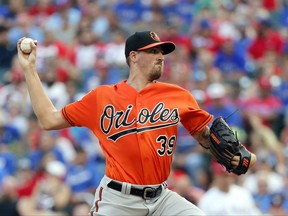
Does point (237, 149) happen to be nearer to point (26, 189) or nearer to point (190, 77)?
point (26, 189)

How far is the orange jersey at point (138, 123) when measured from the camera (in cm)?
675

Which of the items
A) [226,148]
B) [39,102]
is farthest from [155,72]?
[39,102]

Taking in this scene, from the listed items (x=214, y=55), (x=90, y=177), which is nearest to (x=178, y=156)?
(x=90, y=177)

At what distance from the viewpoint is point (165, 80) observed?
14.8 metres

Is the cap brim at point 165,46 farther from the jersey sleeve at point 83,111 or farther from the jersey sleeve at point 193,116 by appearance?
the jersey sleeve at point 83,111

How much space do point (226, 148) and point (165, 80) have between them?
8008 mm

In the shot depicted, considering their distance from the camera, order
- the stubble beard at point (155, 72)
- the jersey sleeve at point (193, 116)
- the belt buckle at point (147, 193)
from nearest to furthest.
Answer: the belt buckle at point (147, 193), the jersey sleeve at point (193, 116), the stubble beard at point (155, 72)

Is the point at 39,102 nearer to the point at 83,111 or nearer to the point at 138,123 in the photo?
the point at 83,111

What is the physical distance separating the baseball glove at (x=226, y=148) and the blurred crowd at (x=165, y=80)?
3697 mm

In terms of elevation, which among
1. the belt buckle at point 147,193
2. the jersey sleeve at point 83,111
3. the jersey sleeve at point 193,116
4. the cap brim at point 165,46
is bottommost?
the belt buckle at point 147,193

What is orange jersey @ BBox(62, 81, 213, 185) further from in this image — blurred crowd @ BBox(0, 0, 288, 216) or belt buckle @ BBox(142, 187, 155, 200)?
blurred crowd @ BBox(0, 0, 288, 216)

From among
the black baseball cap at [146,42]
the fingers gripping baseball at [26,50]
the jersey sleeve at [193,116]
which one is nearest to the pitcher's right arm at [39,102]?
the fingers gripping baseball at [26,50]

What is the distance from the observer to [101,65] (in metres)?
15.7

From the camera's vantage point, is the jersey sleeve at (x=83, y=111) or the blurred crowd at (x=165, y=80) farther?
the blurred crowd at (x=165, y=80)
